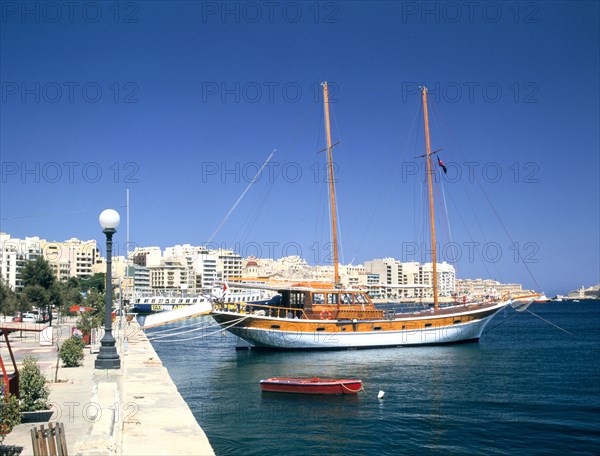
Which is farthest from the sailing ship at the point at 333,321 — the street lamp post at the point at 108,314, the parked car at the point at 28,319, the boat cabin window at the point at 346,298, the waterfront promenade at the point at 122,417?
the street lamp post at the point at 108,314

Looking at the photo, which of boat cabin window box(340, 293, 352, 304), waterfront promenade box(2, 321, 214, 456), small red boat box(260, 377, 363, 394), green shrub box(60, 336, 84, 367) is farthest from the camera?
boat cabin window box(340, 293, 352, 304)

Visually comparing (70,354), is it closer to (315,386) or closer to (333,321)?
(315,386)

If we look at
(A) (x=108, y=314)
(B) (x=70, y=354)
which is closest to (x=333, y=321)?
(B) (x=70, y=354)

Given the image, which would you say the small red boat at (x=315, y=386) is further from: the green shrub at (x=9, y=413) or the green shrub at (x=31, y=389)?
the green shrub at (x=9, y=413)

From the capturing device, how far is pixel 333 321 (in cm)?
4078

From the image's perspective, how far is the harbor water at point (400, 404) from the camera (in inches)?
674

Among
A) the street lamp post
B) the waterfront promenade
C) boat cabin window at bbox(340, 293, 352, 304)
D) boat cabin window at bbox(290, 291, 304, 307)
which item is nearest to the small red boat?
the waterfront promenade

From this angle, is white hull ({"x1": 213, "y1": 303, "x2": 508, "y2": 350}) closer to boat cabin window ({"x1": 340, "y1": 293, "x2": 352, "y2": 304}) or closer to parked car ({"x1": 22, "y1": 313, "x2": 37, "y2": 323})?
boat cabin window ({"x1": 340, "y1": 293, "x2": 352, "y2": 304})

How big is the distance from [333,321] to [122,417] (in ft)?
101

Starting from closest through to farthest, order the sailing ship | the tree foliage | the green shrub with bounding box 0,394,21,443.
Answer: the green shrub with bounding box 0,394,21,443 → the sailing ship → the tree foliage

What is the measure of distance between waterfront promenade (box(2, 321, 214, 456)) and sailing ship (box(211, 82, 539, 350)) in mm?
20682

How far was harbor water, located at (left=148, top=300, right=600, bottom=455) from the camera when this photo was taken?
17125 mm

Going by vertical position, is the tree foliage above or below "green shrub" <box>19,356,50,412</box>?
above

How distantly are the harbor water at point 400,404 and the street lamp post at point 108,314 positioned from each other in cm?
668
